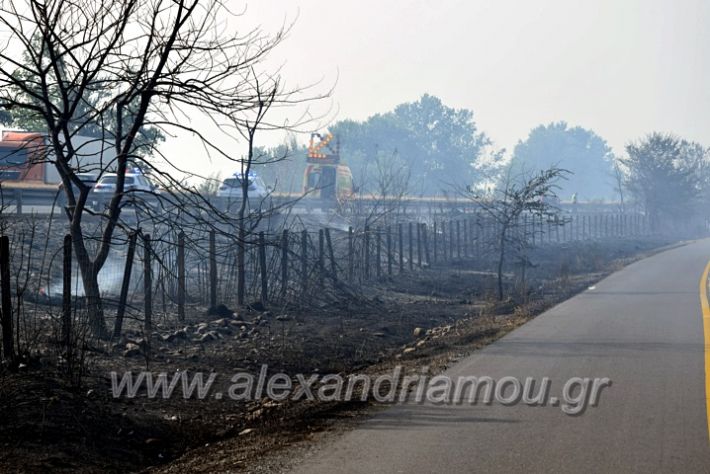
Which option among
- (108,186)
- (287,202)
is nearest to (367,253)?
(287,202)

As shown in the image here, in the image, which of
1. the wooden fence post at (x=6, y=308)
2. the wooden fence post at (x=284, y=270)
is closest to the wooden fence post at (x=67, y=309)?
the wooden fence post at (x=6, y=308)

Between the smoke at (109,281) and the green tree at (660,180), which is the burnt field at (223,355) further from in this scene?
the green tree at (660,180)

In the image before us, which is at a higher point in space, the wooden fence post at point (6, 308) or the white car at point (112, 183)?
the white car at point (112, 183)

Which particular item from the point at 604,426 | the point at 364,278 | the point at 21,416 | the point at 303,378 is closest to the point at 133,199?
the point at 303,378

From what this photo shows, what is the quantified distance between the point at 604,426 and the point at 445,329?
9.69 metres

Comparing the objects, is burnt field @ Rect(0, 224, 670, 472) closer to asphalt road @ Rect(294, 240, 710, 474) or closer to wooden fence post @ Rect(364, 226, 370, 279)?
wooden fence post @ Rect(364, 226, 370, 279)

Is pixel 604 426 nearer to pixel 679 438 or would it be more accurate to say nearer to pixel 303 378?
pixel 679 438

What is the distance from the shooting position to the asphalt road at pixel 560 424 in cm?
728

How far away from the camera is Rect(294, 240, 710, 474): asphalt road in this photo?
728 cm

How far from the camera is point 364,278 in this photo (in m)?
25.8

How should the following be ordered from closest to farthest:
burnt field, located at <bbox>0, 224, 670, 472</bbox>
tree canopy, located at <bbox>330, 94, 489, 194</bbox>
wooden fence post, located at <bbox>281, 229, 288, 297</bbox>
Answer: burnt field, located at <bbox>0, 224, 670, 472</bbox> < wooden fence post, located at <bbox>281, 229, 288, 297</bbox> < tree canopy, located at <bbox>330, 94, 489, 194</bbox>

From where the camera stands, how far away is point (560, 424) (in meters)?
8.67

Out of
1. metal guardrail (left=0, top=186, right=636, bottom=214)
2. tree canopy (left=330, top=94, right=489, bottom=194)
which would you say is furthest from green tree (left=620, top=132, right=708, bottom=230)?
tree canopy (left=330, top=94, right=489, bottom=194)

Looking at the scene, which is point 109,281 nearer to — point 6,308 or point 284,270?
point 284,270
